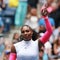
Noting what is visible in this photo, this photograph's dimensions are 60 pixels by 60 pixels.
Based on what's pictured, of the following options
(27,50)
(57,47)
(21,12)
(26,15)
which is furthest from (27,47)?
(21,12)

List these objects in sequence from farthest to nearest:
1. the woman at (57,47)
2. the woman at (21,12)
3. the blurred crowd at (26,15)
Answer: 1. the woman at (21,12)
2. the blurred crowd at (26,15)
3. the woman at (57,47)

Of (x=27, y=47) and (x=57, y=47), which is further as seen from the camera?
(x=57, y=47)

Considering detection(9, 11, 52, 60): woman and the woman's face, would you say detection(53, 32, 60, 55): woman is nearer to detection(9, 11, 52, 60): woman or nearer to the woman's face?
detection(9, 11, 52, 60): woman

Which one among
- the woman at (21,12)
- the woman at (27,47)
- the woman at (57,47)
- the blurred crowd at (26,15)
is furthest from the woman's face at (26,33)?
the woman at (21,12)

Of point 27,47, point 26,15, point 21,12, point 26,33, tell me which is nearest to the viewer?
point 26,33

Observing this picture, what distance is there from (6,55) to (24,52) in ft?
6.69

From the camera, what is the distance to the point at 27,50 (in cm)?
680

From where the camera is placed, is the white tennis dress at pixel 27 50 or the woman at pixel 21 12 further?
the woman at pixel 21 12

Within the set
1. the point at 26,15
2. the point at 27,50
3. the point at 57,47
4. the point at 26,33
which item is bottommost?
the point at 57,47

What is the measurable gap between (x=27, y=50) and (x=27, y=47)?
75 mm

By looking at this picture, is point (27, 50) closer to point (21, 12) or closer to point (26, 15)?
point (26, 15)

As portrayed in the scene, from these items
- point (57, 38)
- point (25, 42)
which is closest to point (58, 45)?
point (57, 38)

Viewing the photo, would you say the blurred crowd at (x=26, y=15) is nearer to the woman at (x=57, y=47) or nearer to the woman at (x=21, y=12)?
the woman at (x=21, y=12)

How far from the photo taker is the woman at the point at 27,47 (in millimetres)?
6719
